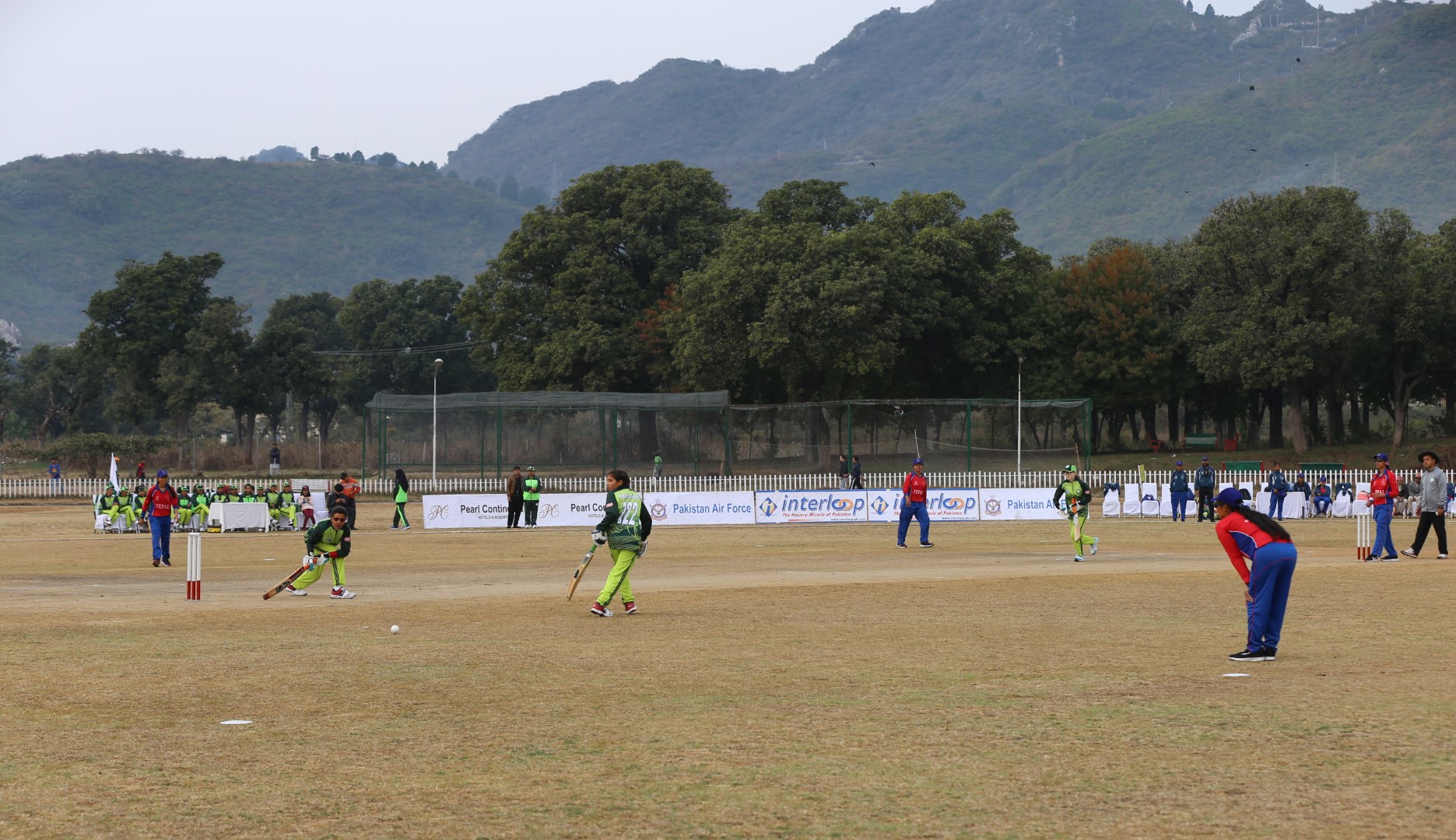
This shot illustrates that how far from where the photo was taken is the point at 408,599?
2119 cm

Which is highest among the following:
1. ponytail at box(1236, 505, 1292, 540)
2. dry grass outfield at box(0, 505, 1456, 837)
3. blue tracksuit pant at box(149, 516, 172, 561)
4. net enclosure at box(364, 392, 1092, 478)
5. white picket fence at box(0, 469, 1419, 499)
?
net enclosure at box(364, 392, 1092, 478)

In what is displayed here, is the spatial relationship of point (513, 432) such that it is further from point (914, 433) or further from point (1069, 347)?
point (1069, 347)

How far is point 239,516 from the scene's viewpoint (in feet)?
139

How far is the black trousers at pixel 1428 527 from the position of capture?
1073 inches

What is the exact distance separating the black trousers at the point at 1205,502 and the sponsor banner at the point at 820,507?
10.00m

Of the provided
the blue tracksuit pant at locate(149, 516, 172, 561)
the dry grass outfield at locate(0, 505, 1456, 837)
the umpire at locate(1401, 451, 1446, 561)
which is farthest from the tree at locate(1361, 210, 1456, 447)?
the blue tracksuit pant at locate(149, 516, 172, 561)

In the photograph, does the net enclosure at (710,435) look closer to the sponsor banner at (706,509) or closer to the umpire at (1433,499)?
the sponsor banner at (706,509)

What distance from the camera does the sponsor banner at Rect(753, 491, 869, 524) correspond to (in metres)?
43.2

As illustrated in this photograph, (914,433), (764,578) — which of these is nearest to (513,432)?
(914,433)

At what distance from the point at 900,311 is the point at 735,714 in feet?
193

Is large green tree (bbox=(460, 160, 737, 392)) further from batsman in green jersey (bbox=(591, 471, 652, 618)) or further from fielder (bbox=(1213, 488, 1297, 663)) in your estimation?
fielder (bbox=(1213, 488, 1297, 663))

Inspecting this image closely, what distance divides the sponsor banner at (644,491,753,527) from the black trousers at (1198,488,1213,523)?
13531 mm

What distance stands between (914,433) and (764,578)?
29.5 m

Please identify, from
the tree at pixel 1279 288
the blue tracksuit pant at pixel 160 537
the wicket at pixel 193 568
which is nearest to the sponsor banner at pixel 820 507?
the blue tracksuit pant at pixel 160 537
